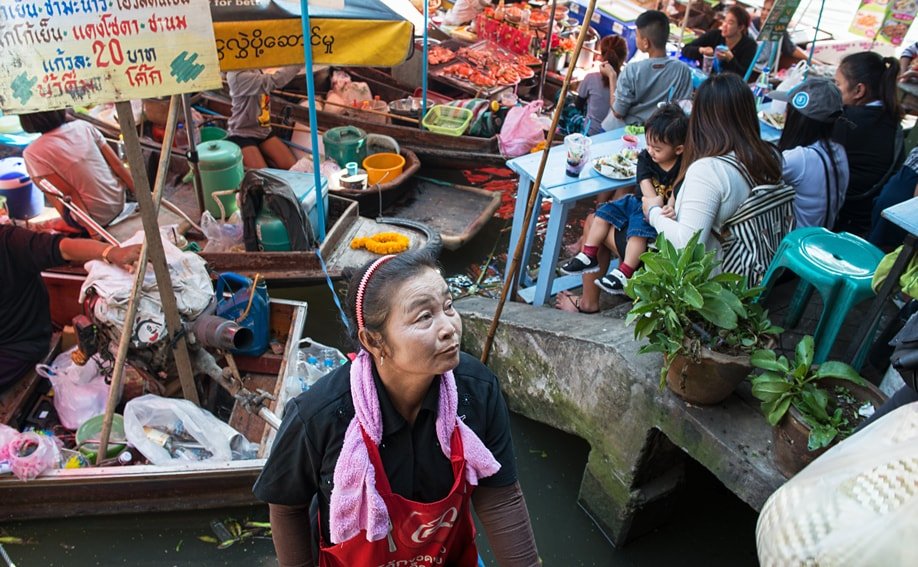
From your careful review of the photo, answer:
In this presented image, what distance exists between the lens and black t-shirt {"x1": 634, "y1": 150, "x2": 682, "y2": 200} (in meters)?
3.98

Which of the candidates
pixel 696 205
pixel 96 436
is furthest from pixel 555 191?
pixel 96 436

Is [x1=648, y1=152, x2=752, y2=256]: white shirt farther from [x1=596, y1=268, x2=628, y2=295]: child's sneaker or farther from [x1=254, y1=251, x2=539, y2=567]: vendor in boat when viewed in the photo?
[x1=254, y1=251, x2=539, y2=567]: vendor in boat

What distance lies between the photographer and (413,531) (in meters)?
1.82

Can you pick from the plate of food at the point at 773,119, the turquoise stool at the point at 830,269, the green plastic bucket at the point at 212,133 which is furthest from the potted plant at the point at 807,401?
the green plastic bucket at the point at 212,133

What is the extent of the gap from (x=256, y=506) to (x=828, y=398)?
3.13 m

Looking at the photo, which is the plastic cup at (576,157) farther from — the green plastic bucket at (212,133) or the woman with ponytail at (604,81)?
the green plastic bucket at (212,133)

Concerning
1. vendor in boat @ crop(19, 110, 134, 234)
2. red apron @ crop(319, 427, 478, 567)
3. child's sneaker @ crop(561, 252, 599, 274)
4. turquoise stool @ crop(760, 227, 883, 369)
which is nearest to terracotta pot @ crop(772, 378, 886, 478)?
turquoise stool @ crop(760, 227, 883, 369)

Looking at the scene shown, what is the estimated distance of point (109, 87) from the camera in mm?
2900

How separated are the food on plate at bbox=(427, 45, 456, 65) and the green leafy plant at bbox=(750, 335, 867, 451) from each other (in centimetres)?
763

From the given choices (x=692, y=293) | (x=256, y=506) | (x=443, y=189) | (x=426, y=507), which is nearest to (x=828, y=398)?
(x=692, y=293)

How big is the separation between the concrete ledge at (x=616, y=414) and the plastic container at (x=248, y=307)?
144 cm

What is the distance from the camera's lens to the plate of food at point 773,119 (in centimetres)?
559

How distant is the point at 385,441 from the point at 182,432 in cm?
255

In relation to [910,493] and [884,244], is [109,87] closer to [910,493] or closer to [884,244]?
[910,493]
